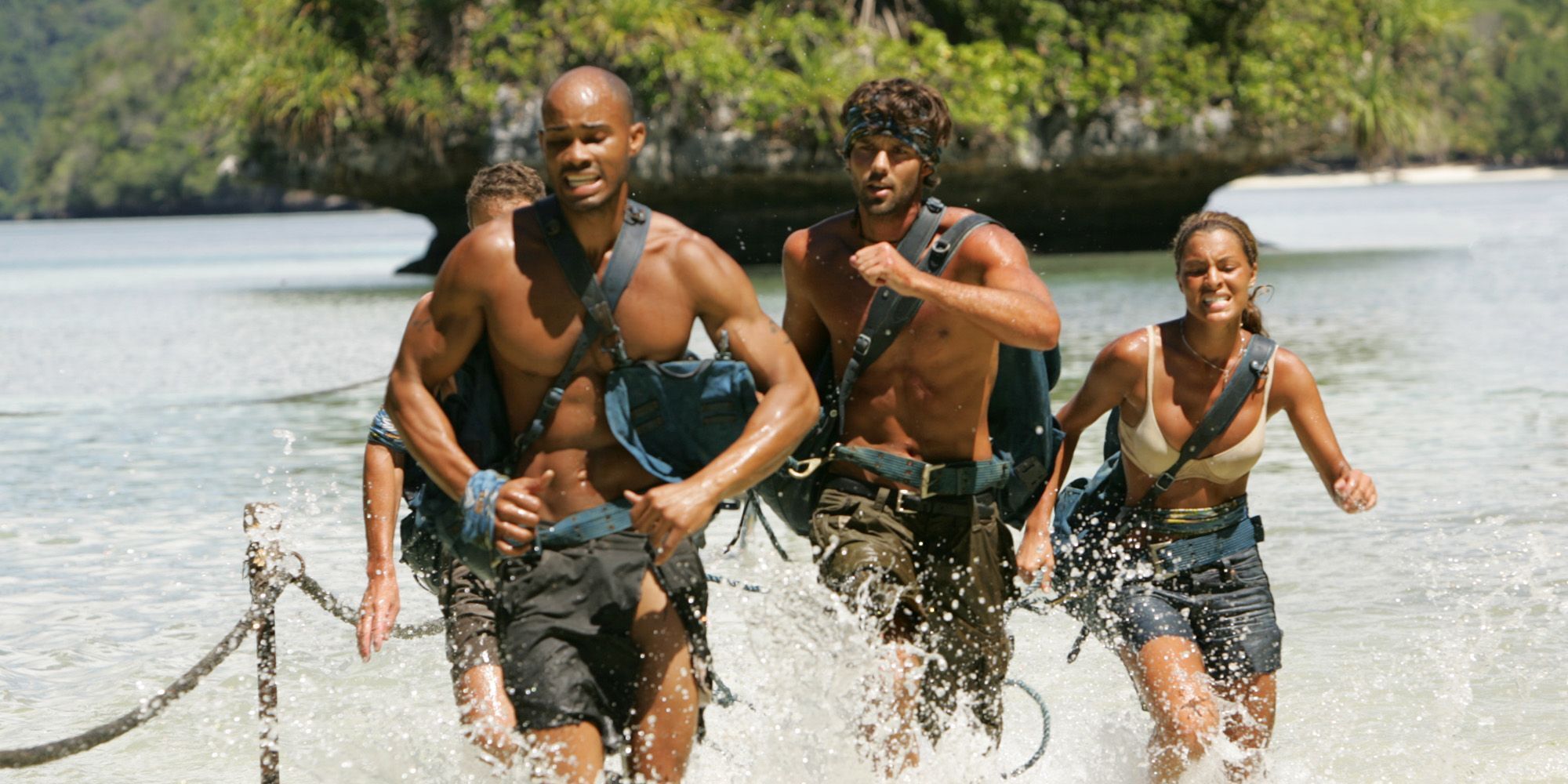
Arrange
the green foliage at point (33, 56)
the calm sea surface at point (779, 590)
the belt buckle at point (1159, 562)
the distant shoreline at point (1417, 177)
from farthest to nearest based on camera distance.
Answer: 1. the green foliage at point (33, 56)
2. the distant shoreline at point (1417, 177)
3. the calm sea surface at point (779, 590)
4. the belt buckle at point (1159, 562)

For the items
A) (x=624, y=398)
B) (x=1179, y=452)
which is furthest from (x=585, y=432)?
(x=1179, y=452)

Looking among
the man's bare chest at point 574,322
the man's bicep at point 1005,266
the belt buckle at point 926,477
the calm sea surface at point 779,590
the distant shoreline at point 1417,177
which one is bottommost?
the distant shoreline at point 1417,177

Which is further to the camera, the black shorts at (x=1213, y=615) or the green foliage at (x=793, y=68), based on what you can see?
the green foliage at (x=793, y=68)

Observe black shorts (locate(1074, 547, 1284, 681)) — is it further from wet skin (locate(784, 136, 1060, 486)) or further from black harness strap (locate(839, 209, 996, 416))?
black harness strap (locate(839, 209, 996, 416))

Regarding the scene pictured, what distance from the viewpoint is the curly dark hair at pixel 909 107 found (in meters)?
Answer: 4.38

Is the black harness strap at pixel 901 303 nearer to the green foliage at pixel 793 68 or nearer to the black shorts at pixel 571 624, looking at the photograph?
the black shorts at pixel 571 624

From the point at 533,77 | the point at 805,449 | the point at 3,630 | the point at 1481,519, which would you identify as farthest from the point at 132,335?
the point at 805,449

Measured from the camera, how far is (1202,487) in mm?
4707

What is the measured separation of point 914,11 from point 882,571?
2276cm

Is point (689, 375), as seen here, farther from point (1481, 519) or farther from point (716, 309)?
point (1481, 519)

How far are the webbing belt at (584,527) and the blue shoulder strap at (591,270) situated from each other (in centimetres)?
25

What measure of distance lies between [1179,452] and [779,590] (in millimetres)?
1053

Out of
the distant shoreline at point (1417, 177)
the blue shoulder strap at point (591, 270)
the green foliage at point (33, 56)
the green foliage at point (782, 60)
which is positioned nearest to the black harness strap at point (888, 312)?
the blue shoulder strap at point (591, 270)

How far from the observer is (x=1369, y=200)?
66.4 metres
